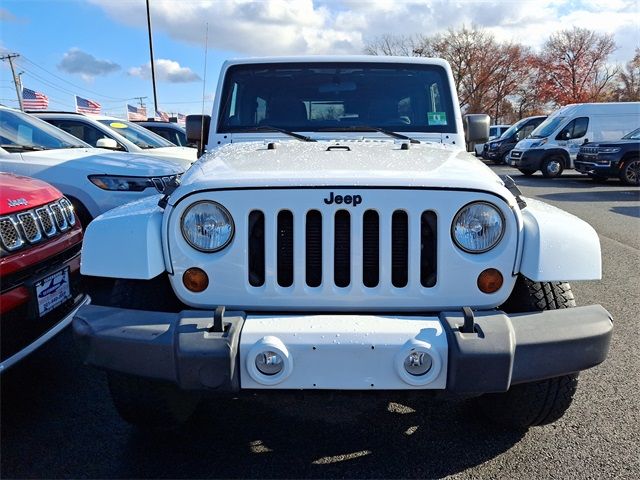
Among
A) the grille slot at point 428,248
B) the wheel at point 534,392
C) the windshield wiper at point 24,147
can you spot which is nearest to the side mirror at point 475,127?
the wheel at point 534,392

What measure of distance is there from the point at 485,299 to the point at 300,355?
0.82 metres

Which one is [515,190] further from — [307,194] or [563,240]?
[307,194]

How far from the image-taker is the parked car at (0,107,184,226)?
5121 mm

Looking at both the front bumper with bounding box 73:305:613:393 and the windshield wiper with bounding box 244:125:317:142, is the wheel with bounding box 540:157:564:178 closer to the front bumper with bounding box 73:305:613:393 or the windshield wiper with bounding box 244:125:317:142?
the windshield wiper with bounding box 244:125:317:142

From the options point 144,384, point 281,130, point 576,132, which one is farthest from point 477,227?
point 576,132

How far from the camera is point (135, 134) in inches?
356

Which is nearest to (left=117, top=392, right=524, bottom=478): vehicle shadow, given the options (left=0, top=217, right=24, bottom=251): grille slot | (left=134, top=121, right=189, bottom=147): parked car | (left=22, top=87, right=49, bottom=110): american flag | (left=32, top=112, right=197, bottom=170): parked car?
(left=0, top=217, right=24, bottom=251): grille slot

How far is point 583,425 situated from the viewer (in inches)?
107

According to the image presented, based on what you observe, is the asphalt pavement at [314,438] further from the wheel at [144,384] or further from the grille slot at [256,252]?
the grille slot at [256,252]

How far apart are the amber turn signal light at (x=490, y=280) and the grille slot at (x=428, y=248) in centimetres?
19

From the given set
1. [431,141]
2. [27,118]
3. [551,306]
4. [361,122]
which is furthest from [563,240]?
[27,118]

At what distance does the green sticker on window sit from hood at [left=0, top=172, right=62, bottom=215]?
2.54 m

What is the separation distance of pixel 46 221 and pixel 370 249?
2.20m

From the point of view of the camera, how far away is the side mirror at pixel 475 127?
3650 millimetres
